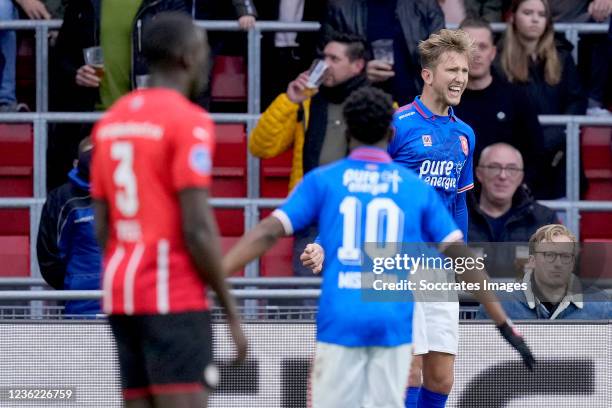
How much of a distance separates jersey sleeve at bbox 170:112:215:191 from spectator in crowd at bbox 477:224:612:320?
356cm

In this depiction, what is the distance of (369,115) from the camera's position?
20.1 ft

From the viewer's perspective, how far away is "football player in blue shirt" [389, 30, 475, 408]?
764 centimetres

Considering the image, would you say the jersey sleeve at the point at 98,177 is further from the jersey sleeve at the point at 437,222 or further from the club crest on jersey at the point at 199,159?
the jersey sleeve at the point at 437,222

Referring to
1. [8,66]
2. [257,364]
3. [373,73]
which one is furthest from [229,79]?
[257,364]

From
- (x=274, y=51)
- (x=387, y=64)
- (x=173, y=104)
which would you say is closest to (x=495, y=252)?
(x=387, y=64)

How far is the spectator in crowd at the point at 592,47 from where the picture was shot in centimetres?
1109

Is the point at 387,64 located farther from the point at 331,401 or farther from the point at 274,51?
the point at 331,401

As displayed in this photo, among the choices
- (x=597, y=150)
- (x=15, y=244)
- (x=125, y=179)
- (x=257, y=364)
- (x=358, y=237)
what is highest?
(x=597, y=150)

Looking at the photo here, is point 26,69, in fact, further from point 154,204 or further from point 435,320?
point 154,204

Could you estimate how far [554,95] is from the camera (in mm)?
10883

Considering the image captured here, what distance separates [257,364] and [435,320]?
1.16 metres

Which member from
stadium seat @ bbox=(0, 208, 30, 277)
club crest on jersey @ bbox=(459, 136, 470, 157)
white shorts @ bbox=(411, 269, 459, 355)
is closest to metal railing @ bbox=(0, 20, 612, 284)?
stadium seat @ bbox=(0, 208, 30, 277)

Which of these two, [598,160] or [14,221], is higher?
[598,160]

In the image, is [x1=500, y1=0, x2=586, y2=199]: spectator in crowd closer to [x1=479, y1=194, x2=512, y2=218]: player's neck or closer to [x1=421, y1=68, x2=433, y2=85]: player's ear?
[x1=479, y1=194, x2=512, y2=218]: player's neck
